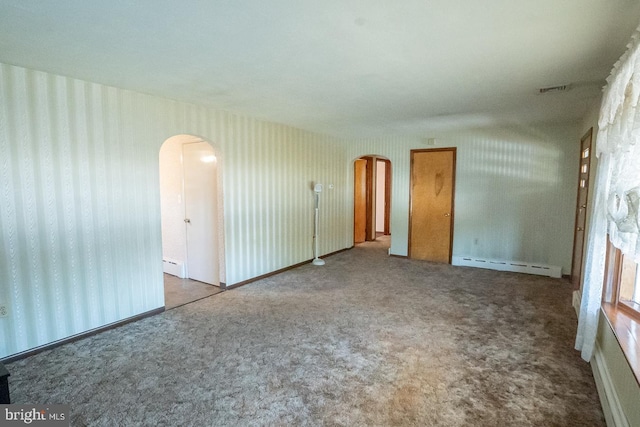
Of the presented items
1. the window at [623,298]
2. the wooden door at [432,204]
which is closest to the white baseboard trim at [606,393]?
the window at [623,298]

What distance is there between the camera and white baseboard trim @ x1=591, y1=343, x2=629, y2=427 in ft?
6.05

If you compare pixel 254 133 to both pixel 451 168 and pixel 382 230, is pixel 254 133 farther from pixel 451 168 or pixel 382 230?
pixel 382 230

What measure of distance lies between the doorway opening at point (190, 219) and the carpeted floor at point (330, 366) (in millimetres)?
768

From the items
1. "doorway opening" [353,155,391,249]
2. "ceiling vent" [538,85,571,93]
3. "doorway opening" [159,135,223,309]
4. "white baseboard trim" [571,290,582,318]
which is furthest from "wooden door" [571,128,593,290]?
"doorway opening" [159,135,223,309]

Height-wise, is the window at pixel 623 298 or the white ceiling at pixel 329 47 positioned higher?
the white ceiling at pixel 329 47

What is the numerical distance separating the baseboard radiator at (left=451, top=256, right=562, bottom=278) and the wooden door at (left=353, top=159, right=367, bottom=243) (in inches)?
107

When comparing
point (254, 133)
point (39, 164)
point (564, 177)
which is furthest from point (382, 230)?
point (39, 164)

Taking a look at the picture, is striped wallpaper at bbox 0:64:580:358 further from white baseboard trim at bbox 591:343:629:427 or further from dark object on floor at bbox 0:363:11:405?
white baseboard trim at bbox 591:343:629:427

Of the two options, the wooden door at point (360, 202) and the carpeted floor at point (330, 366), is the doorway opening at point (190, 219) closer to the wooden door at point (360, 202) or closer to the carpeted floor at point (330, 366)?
the carpeted floor at point (330, 366)

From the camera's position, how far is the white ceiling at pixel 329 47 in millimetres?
1821

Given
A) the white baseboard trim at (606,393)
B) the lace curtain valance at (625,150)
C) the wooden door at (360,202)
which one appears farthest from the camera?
the wooden door at (360,202)

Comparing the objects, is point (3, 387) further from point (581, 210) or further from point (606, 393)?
point (581, 210)

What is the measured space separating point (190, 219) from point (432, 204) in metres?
4.32

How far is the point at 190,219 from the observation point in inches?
194
